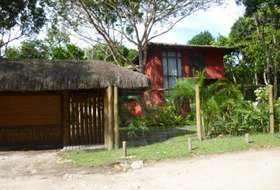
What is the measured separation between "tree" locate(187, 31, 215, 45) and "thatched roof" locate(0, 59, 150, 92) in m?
24.4

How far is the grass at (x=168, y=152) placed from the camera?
252 inches

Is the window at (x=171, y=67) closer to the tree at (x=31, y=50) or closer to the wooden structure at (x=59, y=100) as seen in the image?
the wooden structure at (x=59, y=100)

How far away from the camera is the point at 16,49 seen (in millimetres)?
21734

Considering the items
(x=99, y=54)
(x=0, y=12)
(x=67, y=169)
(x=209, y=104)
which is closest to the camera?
(x=67, y=169)

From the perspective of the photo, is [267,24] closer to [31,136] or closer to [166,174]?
[166,174]

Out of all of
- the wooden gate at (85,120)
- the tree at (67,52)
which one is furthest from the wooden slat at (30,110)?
the tree at (67,52)

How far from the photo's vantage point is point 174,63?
17.6 m

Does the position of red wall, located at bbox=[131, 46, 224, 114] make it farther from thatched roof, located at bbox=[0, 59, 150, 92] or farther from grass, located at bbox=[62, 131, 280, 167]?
grass, located at bbox=[62, 131, 280, 167]

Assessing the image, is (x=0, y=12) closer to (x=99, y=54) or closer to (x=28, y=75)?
(x=28, y=75)

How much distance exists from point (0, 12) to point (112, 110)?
11447mm

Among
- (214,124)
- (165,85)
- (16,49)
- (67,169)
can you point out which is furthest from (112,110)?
(16,49)

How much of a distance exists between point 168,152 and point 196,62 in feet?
41.3

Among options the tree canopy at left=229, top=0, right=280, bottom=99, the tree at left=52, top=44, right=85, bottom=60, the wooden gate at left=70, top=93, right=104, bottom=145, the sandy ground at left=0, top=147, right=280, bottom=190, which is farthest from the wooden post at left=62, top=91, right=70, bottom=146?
the tree at left=52, top=44, right=85, bottom=60

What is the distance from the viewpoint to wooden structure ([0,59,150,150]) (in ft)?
25.2
